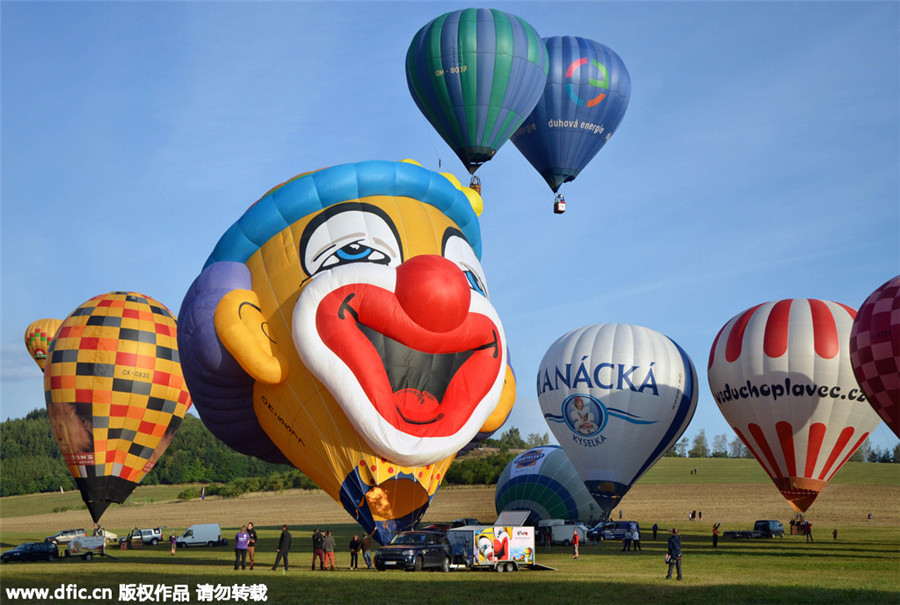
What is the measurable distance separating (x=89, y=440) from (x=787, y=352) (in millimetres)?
19346

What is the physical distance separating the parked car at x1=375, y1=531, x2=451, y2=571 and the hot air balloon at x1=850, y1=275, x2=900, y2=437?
12.0 meters

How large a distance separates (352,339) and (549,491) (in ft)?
57.6

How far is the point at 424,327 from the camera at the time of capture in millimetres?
15133

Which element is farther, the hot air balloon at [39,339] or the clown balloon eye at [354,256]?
the hot air balloon at [39,339]

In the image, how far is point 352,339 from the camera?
48.8 feet

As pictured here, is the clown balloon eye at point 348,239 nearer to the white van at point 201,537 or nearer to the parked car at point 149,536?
the white van at point 201,537

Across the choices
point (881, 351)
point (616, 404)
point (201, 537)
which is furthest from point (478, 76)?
point (201, 537)

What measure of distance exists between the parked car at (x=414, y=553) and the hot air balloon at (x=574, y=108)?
59.8 feet

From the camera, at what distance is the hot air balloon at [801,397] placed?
27.4 metres

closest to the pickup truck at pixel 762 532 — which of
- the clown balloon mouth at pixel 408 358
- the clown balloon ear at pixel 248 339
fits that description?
the clown balloon mouth at pixel 408 358

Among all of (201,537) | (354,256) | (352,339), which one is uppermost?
(354,256)

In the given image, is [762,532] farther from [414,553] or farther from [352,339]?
[352,339]

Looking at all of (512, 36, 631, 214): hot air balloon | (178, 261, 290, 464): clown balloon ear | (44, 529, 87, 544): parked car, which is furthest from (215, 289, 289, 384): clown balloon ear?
(44, 529, 87, 544): parked car

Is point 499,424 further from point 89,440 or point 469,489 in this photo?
point 469,489
